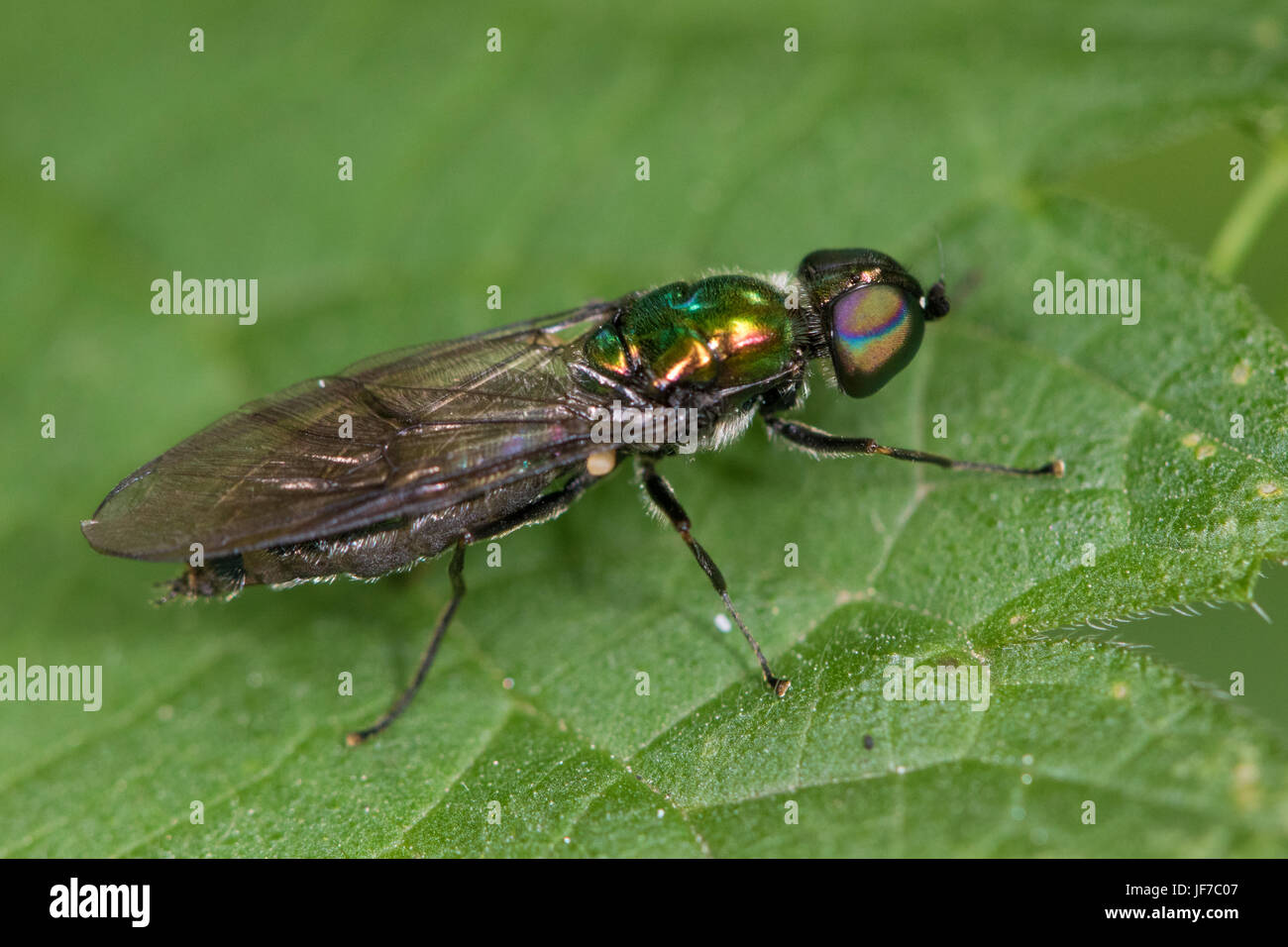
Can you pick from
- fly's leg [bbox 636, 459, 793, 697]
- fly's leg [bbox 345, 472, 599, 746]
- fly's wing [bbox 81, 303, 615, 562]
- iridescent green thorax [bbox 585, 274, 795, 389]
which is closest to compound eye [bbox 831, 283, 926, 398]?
iridescent green thorax [bbox 585, 274, 795, 389]

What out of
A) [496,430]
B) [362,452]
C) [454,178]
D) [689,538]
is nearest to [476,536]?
[496,430]

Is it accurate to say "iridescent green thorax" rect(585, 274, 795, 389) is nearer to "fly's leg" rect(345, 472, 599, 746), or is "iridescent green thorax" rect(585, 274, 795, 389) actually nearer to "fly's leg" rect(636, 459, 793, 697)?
"fly's leg" rect(636, 459, 793, 697)

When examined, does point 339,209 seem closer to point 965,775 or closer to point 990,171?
point 990,171

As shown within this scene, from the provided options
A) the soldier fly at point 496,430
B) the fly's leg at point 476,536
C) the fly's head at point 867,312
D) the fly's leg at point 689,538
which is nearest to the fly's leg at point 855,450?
the soldier fly at point 496,430

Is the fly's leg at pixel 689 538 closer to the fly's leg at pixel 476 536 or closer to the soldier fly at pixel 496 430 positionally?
the soldier fly at pixel 496 430

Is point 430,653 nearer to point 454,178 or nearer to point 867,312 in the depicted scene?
point 867,312

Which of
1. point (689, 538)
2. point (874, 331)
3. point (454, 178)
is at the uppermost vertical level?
point (454, 178)
